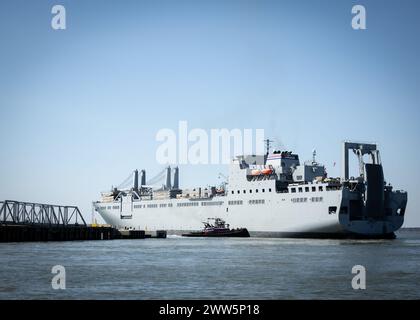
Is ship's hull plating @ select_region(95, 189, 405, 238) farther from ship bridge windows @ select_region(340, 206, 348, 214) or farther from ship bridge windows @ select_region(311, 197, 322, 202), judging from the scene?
ship bridge windows @ select_region(340, 206, 348, 214)

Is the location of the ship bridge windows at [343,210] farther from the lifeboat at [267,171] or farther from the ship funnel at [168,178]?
the ship funnel at [168,178]

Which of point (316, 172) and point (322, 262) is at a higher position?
point (316, 172)

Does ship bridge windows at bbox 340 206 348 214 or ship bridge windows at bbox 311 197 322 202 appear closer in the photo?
ship bridge windows at bbox 340 206 348 214

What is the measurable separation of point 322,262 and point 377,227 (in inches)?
1249

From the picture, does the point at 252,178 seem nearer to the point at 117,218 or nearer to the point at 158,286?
the point at 117,218

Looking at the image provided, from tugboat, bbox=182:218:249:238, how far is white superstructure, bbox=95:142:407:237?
930 mm

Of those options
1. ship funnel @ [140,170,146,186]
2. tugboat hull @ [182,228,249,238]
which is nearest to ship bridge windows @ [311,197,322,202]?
tugboat hull @ [182,228,249,238]

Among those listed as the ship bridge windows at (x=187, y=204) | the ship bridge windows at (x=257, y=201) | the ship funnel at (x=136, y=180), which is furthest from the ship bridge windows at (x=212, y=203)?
the ship funnel at (x=136, y=180)

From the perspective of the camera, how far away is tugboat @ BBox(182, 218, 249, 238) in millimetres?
77062

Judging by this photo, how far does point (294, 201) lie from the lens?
69.4 meters

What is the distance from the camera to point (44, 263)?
37.2m

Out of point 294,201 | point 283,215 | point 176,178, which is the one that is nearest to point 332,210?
point 294,201

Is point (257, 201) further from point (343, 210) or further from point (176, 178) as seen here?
point (176, 178)
